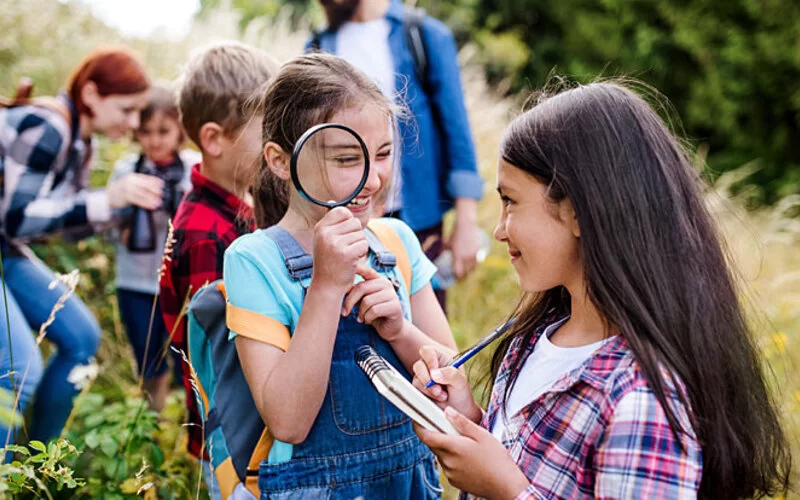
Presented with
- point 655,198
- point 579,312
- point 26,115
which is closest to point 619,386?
point 579,312

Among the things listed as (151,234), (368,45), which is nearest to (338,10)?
(368,45)

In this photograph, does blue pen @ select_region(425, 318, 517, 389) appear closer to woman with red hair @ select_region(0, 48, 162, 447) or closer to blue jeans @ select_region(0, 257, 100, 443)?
woman with red hair @ select_region(0, 48, 162, 447)

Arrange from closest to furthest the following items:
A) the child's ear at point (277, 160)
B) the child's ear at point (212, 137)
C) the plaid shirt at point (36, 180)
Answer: the child's ear at point (277, 160)
the child's ear at point (212, 137)
the plaid shirt at point (36, 180)

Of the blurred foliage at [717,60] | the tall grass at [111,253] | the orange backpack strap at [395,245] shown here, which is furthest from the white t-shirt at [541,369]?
the blurred foliage at [717,60]

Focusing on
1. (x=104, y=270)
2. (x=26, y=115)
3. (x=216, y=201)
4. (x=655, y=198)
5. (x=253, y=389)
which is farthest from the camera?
(x=104, y=270)

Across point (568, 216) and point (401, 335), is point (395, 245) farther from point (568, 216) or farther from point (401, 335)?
point (568, 216)

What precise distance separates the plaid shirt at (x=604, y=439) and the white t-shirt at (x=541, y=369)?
0.04 m

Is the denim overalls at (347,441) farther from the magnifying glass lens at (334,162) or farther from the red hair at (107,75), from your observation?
the red hair at (107,75)

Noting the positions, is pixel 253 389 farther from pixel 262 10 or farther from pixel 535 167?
pixel 262 10

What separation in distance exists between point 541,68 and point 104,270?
9.26 m

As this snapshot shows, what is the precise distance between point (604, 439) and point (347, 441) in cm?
59

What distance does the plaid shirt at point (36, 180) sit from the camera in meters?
2.95

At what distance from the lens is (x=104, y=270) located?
4.61m

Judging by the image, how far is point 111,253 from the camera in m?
4.77
